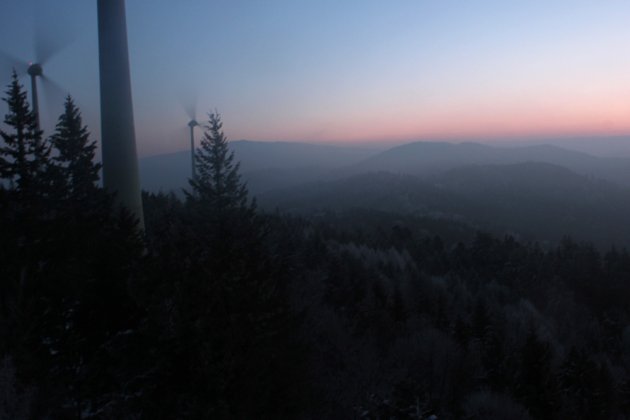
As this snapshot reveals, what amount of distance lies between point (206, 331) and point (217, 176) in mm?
12945

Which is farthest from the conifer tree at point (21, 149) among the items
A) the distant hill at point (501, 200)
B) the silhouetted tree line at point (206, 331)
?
the distant hill at point (501, 200)

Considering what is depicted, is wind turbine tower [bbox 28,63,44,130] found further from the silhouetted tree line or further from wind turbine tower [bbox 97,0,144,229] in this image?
wind turbine tower [bbox 97,0,144,229]

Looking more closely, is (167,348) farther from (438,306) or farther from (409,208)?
(409,208)

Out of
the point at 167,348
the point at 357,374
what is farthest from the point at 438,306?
the point at 167,348

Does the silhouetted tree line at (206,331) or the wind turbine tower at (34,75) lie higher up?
the wind turbine tower at (34,75)

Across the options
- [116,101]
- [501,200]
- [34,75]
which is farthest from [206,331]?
[501,200]

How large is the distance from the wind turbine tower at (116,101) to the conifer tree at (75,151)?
5692 mm

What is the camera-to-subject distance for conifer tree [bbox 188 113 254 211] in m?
19.8

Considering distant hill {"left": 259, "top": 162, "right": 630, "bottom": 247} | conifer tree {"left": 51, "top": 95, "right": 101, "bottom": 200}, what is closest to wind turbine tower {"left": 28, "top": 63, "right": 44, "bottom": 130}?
conifer tree {"left": 51, "top": 95, "right": 101, "bottom": 200}

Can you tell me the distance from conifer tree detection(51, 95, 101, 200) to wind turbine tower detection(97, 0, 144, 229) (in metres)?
5.69

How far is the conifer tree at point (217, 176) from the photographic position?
64.8 ft

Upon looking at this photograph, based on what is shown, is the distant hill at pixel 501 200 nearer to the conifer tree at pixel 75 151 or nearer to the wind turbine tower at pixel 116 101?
the conifer tree at pixel 75 151

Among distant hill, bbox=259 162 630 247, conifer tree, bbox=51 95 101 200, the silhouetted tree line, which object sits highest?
conifer tree, bbox=51 95 101 200

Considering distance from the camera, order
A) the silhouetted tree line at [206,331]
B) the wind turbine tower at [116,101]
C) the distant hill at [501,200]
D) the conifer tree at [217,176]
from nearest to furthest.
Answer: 1. the silhouetted tree line at [206,331]
2. the wind turbine tower at [116,101]
3. the conifer tree at [217,176]
4. the distant hill at [501,200]
